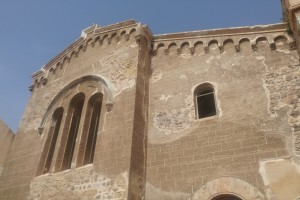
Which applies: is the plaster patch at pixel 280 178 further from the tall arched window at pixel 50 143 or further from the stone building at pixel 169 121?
the tall arched window at pixel 50 143

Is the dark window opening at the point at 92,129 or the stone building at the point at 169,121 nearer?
the stone building at the point at 169,121

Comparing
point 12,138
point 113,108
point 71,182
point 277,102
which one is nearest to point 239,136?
point 277,102

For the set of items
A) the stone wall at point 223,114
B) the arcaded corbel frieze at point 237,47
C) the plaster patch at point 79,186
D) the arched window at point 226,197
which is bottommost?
the arched window at point 226,197

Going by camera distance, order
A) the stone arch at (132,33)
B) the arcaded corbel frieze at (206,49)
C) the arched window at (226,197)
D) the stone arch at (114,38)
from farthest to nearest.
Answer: the stone arch at (114,38) < the stone arch at (132,33) < the arcaded corbel frieze at (206,49) < the arched window at (226,197)

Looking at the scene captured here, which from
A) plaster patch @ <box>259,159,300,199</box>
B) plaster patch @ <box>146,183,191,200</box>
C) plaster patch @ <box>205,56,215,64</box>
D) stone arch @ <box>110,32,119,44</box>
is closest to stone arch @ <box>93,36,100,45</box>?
stone arch @ <box>110,32,119,44</box>

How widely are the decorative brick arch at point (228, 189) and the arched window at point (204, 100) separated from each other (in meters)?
1.75

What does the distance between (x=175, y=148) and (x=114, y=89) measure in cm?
242

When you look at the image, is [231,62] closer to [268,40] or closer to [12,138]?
[268,40]

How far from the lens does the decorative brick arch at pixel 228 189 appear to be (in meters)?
5.47

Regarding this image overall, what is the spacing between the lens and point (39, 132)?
8.87m

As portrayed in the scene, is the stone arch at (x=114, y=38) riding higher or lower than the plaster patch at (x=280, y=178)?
higher

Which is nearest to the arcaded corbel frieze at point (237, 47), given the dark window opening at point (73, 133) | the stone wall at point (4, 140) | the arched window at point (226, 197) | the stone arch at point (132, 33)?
the stone arch at point (132, 33)

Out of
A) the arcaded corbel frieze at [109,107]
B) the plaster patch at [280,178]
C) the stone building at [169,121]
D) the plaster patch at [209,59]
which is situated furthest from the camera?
the plaster patch at [209,59]

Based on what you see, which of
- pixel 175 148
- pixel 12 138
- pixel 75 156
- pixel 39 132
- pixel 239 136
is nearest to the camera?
pixel 239 136
